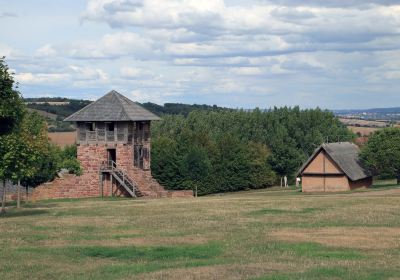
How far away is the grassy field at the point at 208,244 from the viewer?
20.5 meters

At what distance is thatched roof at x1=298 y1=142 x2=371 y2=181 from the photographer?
3002 inches

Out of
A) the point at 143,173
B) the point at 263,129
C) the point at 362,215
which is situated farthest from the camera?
the point at 263,129

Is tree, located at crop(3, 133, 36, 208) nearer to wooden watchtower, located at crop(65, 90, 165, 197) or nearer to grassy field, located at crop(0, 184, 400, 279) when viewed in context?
grassy field, located at crop(0, 184, 400, 279)

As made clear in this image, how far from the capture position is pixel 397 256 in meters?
22.5

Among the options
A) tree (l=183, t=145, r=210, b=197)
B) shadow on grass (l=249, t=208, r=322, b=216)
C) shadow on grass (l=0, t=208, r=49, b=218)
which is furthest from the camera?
tree (l=183, t=145, r=210, b=197)

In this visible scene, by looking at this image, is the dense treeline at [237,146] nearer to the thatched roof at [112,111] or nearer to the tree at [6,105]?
the thatched roof at [112,111]

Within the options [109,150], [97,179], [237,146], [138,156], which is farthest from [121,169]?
[237,146]

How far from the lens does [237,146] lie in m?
96.9

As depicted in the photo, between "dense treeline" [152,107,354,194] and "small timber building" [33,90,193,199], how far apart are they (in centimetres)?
1441

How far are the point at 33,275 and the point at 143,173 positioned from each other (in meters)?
51.0

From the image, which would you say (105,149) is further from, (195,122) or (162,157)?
(195,122)

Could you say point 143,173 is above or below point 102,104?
below

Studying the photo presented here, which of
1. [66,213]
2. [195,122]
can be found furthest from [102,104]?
[195,122]

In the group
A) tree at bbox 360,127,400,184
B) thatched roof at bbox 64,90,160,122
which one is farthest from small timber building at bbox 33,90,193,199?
tree at bbox 360,127,400,184
